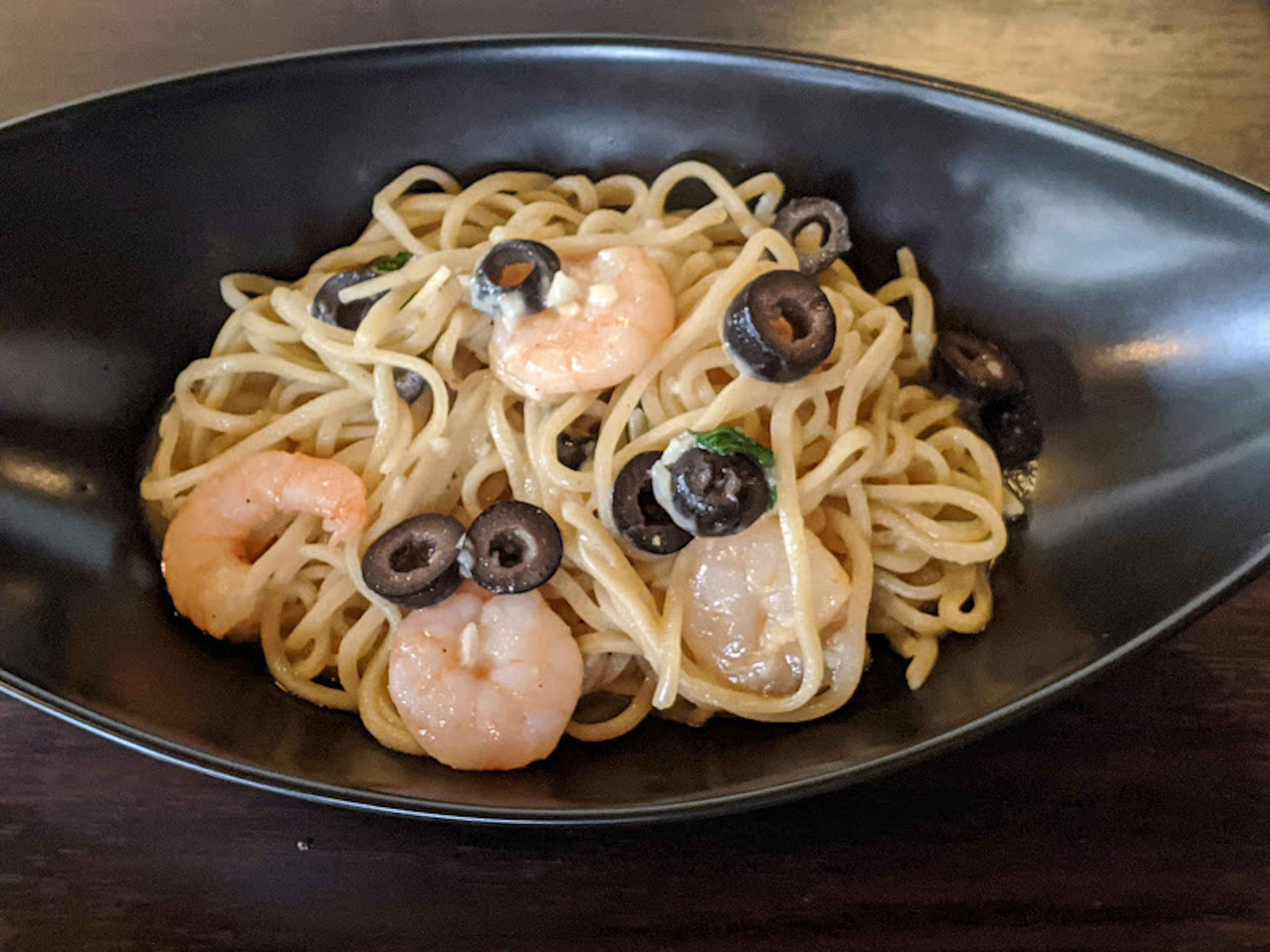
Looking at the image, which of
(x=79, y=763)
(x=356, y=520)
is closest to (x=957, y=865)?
(x=356, y=520)

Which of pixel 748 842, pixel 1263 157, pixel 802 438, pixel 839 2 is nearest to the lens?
pixel 748 842

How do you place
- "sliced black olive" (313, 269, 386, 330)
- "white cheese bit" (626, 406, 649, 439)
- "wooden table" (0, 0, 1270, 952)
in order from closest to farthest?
"wooden table" (0, 0, 1270, 952)
"white cheese bit" (626, 406, 649, 439)
"sliced black olive" (313, 269, 386, 330)

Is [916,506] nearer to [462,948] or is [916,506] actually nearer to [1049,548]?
[1049,548]

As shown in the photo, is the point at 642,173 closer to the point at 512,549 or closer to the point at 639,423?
the point at 639,423

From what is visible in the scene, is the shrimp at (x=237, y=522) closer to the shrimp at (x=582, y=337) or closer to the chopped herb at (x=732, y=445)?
the shrimp at (x=582, y=337)

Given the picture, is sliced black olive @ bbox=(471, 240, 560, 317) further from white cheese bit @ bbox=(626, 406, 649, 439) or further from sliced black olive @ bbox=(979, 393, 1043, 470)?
sliced black olive @ bbox=(979, 393, 1043, 470)

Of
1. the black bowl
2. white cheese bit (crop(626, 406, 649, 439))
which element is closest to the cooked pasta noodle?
white cheese bit (crop(626, 406, 649, 439))

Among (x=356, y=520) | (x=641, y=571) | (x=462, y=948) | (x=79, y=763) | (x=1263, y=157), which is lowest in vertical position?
(x=462, y=948)
